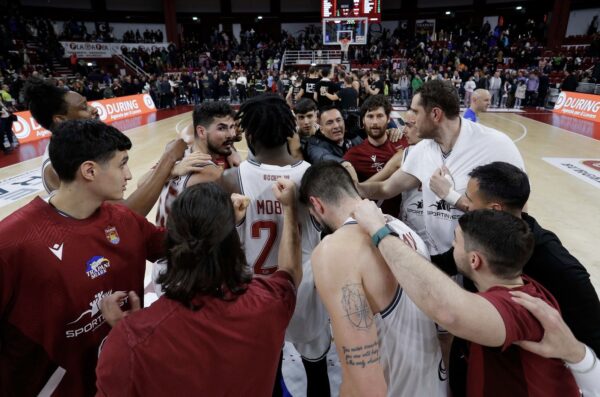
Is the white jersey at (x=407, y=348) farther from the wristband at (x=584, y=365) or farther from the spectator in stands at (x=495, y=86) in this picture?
the spectator in stands at (x=495, y=86)

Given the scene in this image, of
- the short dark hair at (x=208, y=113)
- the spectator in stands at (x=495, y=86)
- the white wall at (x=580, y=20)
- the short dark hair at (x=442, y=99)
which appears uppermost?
the white wall at (x=580, y=20)

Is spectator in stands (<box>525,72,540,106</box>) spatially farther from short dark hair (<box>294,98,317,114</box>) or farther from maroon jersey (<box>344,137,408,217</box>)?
maroon jersey (<box>344,137,408,217</box>)

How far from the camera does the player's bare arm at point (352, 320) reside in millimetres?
1633

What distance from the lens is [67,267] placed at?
1641 millimetres

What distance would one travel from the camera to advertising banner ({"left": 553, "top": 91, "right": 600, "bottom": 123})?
1487 centimetres

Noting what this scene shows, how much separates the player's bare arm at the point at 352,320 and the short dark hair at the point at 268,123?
38.1 inches

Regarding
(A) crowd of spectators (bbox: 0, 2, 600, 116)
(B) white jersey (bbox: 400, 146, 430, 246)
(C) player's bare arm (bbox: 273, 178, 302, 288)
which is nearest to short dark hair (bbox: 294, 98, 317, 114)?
(B) white jersey (bbox: 400, 146, 430, 246)

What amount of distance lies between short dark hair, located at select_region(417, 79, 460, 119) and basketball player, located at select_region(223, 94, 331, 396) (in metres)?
1.15

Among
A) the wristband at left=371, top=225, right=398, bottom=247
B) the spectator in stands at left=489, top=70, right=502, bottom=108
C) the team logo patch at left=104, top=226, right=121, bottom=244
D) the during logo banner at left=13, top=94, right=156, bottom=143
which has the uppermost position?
the wristband at left=371, top=225, right=398, bottom=247

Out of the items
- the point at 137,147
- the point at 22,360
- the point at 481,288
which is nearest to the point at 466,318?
the point at 481,288

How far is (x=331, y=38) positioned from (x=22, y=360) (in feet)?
80.2

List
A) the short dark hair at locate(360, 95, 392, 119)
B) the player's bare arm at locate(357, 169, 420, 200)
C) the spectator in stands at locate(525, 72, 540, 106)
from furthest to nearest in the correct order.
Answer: the spectator in stands at locate(525, 72, 540, 106)
the short dark hair at locate(360, 95, 392, 119)
the player's bare arm at locate(357, 169, 420, 200)

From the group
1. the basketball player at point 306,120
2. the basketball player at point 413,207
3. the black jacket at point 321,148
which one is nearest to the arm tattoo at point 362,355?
the basketball player at point 413,207

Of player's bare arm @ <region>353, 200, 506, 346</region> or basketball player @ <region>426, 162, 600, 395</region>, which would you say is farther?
basketball player @ <region>426, 162, 600, 395</region>
